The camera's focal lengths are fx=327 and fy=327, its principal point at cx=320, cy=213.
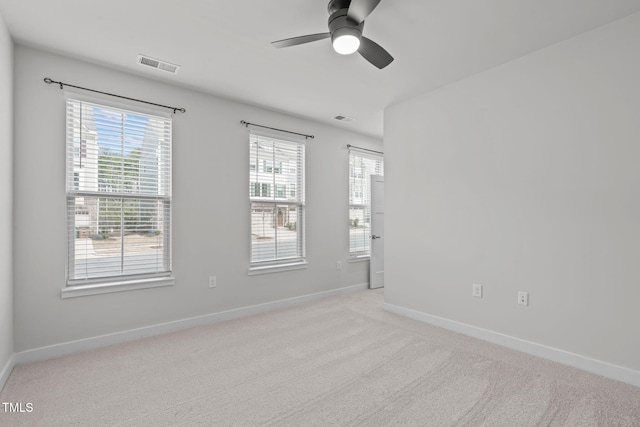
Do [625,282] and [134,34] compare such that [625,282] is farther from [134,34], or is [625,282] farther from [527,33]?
[134,34]

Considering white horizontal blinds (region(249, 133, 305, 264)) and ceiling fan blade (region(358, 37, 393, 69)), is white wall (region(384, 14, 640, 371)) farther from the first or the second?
white horizontal blinds (region(249, 133, 305, 264))

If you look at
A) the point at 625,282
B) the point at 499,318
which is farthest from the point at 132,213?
the point at 625,282

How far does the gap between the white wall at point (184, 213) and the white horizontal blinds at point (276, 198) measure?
138mm

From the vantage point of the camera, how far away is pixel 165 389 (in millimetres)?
2289

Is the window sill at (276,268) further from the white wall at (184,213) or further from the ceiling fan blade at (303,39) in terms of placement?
the ceiling fan blade at (303,39)

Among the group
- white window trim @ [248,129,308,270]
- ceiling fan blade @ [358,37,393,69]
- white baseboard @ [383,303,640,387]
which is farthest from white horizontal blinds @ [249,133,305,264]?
ceiling fan blade @ [358,37,393,69]

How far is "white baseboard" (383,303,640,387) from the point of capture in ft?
7.82

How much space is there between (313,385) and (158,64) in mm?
3092

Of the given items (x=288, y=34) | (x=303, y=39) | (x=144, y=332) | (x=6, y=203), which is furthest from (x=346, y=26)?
(x=144, y=332)

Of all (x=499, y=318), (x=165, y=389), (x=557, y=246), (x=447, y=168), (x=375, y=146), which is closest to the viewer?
(x=165, y=389)

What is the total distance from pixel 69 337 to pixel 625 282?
4.52 metres

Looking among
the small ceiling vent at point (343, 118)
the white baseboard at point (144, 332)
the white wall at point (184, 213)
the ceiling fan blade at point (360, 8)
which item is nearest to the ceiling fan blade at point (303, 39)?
the ceiling fan blade at point (360, 8)

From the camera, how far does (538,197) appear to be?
284 centimetres

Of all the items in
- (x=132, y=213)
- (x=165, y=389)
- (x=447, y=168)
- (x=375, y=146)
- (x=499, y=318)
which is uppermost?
(x=375, y=146)
